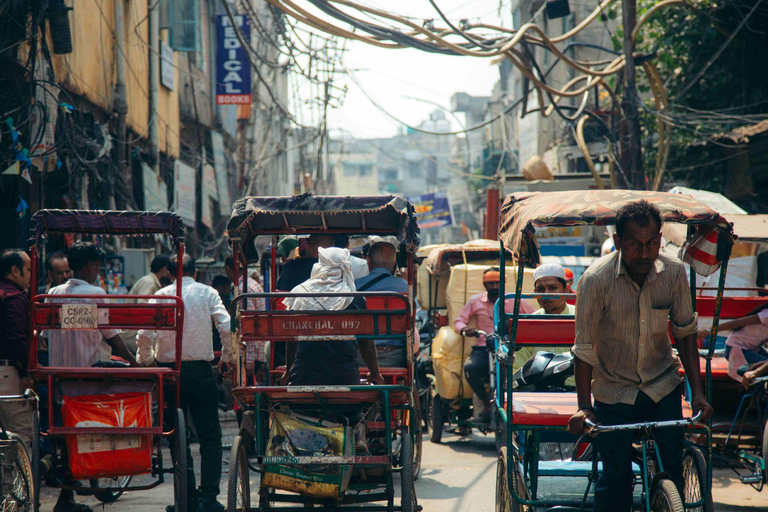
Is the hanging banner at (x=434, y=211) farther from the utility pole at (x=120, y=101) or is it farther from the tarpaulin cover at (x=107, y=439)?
the tarpaulin cover at (x=107, y=439)

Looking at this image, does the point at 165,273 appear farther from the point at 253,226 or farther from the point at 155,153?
the point at 155,153

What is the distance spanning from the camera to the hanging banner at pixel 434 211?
3694 cm

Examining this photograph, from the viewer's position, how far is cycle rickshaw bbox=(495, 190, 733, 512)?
3826mm

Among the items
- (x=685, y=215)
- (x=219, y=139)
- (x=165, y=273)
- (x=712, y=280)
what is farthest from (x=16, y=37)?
(x=219, y=139)

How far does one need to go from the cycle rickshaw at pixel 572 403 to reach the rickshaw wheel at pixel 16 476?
294 cm

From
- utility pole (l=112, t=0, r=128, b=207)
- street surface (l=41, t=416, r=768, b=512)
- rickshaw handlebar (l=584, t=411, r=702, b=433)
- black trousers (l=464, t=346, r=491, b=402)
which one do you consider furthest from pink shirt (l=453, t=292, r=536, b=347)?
utility pole (l=112, t=0, r=128, b=207)

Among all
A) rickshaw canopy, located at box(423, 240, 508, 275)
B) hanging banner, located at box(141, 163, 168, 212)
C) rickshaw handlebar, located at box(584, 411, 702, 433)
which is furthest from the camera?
hanging banner, located at box(141, 163, 168, 212)

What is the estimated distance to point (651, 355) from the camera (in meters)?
3.81

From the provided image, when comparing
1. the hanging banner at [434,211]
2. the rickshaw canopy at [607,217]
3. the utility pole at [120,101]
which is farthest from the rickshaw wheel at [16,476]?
the hanging banner at [434,211]

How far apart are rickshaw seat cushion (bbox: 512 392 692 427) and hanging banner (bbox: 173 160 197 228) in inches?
471

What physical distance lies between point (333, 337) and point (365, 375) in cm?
165

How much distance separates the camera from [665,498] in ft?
11.4

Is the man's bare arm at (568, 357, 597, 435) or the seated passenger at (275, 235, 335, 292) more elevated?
the seated passenger at (275, 235, 335, 292)

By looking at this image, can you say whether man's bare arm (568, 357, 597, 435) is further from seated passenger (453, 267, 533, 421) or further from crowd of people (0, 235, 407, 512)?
seated passenger (453, 267, 533, 421)
